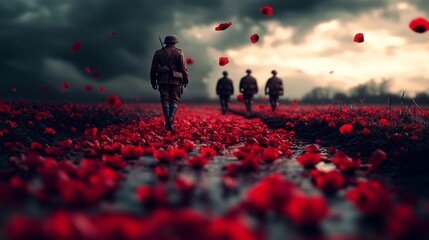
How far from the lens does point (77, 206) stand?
216cm

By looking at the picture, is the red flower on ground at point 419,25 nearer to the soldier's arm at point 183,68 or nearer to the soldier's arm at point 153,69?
the soldier's arm at point 183,68

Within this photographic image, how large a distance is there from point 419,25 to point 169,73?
5137mm

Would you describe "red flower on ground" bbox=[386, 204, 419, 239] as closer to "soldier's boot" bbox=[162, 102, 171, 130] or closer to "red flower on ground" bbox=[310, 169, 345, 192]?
"red flower on ground" bbox=[310, 169, 345, 192]

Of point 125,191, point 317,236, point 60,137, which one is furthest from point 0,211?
point 60,137

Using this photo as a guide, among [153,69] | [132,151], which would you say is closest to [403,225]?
[132,151]

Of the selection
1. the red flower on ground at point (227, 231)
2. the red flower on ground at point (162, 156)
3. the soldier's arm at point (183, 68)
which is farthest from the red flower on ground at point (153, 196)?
the soldier's arm at point (183, 68)

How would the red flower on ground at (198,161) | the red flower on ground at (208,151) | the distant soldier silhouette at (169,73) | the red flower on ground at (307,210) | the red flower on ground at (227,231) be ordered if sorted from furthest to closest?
the distant soldier silhouette at (169,73) < the red flower on ground at (208,151) < the red flower on ground at (198,161) < the red flower on ground at (307,210) < the red flower on ground at (227,231)

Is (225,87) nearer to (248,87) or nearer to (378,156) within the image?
(248,87)

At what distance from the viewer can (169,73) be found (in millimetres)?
8086

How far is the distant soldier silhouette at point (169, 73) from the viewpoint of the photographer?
8070mm

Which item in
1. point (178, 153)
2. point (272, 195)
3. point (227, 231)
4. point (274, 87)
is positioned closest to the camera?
point (227, 231)

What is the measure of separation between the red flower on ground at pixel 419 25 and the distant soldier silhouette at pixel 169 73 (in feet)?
16.1

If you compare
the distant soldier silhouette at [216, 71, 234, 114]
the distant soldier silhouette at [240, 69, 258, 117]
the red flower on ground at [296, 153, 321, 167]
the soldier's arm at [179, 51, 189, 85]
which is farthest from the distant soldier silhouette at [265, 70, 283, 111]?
the red flower on ground at [296, 153, 321, 167]

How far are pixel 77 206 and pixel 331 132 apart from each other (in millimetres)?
6339
